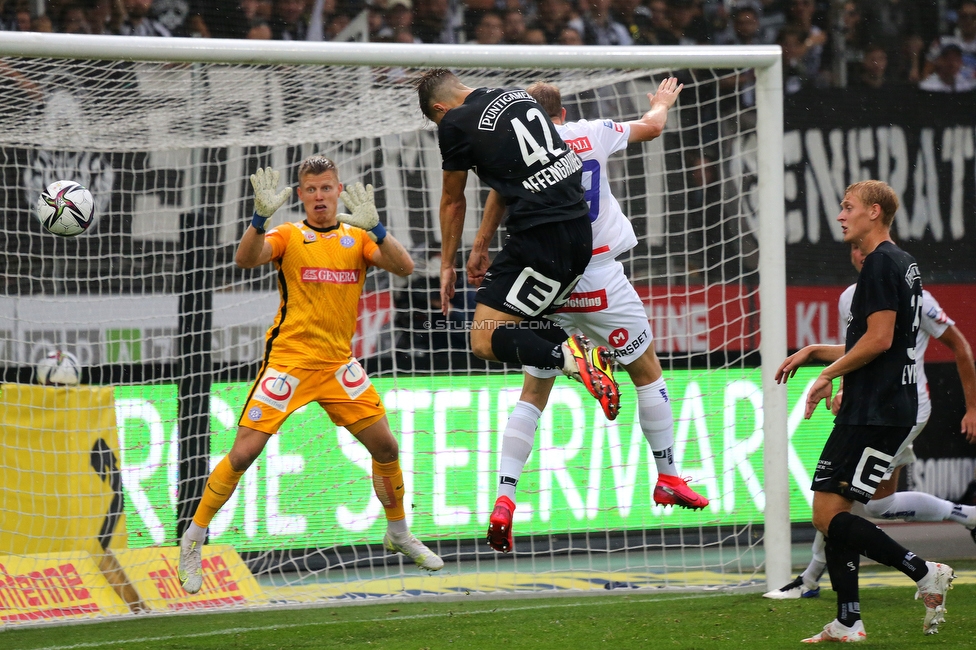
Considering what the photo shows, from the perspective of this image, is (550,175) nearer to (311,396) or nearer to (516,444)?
(516,444)

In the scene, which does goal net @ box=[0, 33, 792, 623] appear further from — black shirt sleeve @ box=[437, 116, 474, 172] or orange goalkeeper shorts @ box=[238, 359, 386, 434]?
orange goalkeeper shorts @ box=[238, 359, 386, 434]

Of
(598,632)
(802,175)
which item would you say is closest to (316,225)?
(598,632)

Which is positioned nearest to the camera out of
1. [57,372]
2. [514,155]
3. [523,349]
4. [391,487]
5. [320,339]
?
[523,349]

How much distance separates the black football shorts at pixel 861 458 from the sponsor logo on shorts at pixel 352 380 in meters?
2.40

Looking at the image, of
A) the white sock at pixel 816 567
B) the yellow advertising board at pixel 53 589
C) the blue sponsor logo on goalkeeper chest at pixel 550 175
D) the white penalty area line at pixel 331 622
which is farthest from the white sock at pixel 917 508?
the yellow advertising board at pixel 53 589

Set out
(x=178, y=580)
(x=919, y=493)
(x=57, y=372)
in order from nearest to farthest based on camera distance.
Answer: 1. (x=919, y=493)
2. (x=178, y=580)
3. (x=57, y=372)

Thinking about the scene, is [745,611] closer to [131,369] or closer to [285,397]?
[285,397]

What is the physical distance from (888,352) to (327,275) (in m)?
2.78

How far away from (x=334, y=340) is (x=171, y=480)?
6.19 feet

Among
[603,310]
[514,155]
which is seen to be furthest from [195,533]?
[514,155]

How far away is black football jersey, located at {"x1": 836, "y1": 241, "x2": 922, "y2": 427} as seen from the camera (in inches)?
164

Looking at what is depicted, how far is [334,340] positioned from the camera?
548 cm

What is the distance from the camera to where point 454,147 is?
4.42 m

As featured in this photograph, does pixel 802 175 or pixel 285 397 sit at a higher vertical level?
pixel 802 175
